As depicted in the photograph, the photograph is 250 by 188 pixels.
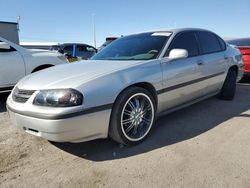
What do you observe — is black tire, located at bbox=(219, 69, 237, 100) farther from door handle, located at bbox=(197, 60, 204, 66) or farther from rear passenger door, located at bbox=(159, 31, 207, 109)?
door handle, located at bbox=(197, 60, 204, 66)

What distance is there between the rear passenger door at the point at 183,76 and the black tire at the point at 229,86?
1.07m

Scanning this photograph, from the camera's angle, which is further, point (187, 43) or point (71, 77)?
point (187, 43)

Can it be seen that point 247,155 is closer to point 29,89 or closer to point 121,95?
point 121,95

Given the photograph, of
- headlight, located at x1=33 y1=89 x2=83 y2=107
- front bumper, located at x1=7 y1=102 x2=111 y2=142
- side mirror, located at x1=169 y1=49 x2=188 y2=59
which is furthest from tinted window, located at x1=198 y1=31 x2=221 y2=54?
headlight, located at x1=33 y1=89 x2=83 y2=107

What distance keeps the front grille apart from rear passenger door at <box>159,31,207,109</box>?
1.68m

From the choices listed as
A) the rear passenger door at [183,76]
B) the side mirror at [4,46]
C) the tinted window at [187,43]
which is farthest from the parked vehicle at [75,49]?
the rear passenger door at [183,76]

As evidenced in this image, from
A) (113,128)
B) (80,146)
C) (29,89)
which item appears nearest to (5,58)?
(29,89)

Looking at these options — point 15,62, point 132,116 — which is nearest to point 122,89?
point 132,116

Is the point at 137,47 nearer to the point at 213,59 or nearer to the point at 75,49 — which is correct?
the point at 213,59

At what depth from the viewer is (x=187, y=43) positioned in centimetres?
402

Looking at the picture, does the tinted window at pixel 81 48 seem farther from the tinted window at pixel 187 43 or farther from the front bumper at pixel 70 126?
the front bumper at pixel 70 126

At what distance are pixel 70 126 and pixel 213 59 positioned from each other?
2.96m

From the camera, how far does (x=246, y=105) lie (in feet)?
16.0

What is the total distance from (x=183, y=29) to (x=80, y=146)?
2472 mm
